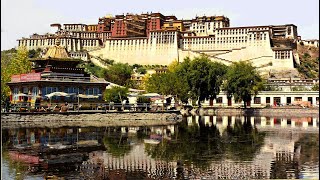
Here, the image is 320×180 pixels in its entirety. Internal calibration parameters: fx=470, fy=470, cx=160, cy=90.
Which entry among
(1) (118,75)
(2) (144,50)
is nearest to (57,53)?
(1) (118,75)

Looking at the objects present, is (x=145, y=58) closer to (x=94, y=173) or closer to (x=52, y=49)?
(x=52, y=49)

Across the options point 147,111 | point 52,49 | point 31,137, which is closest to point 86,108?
point 147,111

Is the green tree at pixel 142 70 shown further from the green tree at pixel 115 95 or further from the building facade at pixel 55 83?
the building facade at pixel 55 83

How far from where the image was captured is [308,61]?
101 m

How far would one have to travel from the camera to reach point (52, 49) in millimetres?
45469

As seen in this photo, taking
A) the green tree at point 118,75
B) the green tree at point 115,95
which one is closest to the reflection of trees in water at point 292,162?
the green tree at point 115,95

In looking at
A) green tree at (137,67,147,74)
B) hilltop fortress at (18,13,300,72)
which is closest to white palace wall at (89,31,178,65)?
hilltop fortress at (18,13,300,72)

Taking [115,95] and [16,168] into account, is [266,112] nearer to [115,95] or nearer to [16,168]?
[115,95]

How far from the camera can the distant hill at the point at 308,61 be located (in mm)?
93188

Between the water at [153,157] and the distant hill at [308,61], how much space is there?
72241 millimetres

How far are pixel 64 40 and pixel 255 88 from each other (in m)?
63.0

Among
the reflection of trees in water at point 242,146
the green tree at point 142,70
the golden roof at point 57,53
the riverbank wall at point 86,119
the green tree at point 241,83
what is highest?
the green tree at point 142,70

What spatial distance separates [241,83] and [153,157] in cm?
4335

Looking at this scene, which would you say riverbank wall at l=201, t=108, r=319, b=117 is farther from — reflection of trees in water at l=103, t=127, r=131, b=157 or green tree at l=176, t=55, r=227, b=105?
reflection of trees in water at l=103, t=127, r=131, b=157
